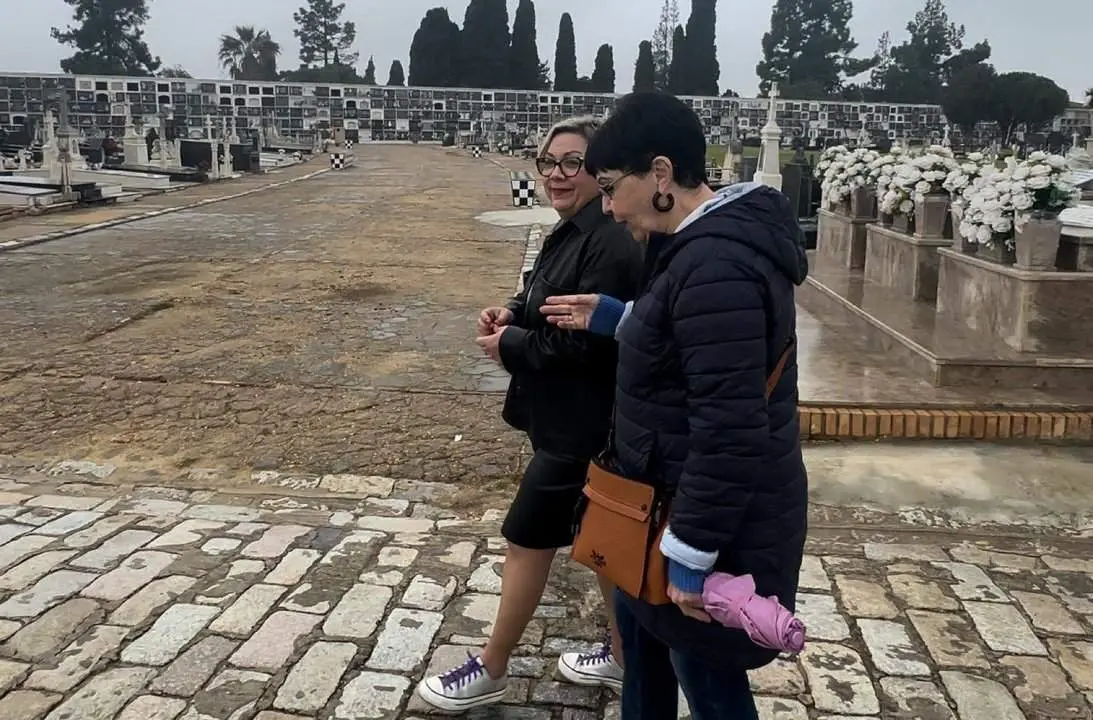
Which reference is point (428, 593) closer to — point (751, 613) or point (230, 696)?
point (230, 696)

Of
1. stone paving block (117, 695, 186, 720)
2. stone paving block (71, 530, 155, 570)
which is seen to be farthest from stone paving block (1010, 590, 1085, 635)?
stone paving block (71, 530, 155, 570)

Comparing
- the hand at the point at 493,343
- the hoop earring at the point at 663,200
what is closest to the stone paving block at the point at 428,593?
the hand at the point at 493,343

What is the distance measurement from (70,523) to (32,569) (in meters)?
0.45

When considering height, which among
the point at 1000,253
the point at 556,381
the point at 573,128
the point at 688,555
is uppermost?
the point at 573,128

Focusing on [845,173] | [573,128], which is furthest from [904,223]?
[573,128]

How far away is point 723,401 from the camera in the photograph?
5.32ft

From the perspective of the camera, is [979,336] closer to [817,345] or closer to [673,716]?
[817,345]

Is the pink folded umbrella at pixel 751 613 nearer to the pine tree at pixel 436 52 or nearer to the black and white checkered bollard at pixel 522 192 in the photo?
the black and white checkered bollard at pixel 522 192

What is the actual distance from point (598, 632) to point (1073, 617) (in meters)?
1.54

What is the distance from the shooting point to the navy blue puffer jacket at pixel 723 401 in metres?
1.63

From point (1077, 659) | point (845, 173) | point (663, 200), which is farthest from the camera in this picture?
point (845, 173)

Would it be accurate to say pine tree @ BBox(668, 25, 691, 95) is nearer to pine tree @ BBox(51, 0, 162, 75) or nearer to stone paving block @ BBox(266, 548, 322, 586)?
pine tree @ BBox(51, 0, 162, 75)

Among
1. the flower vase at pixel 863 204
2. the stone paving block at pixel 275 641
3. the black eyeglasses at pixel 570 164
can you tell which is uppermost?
the black eyeglasses at pixel 570 164

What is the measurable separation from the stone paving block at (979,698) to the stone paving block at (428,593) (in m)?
1.54
